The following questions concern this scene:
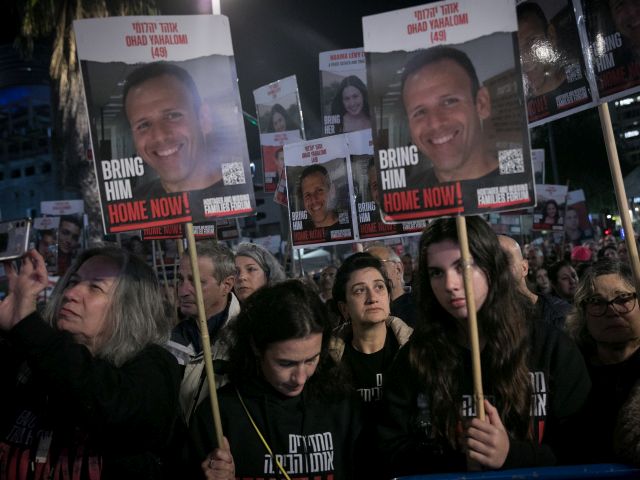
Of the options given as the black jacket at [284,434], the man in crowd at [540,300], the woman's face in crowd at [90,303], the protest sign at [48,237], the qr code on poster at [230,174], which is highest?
the protest sign at [48,237]

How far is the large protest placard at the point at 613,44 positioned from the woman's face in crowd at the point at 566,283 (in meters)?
4.34

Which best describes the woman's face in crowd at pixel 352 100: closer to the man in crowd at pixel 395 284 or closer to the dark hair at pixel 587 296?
the man in crowd at pixel 395 284

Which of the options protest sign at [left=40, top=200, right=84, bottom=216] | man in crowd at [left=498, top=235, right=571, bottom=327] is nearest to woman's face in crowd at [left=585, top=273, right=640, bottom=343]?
man in crowd at [left=498, top=235, right=571, bottom=327]

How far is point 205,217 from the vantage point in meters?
3.04

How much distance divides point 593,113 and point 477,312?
2948cm

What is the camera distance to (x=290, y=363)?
2.85 metres

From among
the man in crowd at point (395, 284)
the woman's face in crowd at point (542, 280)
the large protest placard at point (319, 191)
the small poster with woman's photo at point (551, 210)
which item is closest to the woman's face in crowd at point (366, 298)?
the man in crowd at point (395, 284)

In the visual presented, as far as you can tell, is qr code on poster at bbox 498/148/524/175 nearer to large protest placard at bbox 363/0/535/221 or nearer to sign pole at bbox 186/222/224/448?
large protest placard at bbox 363/0/535/221

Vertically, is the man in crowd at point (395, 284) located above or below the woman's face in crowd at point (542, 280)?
above

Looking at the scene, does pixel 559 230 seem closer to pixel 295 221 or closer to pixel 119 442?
pixel 295 221

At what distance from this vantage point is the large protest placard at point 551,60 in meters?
3.47

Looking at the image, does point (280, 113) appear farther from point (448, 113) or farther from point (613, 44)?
point (448, 113)

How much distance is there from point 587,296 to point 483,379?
38.7 inches

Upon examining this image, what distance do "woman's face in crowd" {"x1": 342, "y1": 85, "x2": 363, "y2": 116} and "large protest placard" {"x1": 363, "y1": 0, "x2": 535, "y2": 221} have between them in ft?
20.3
